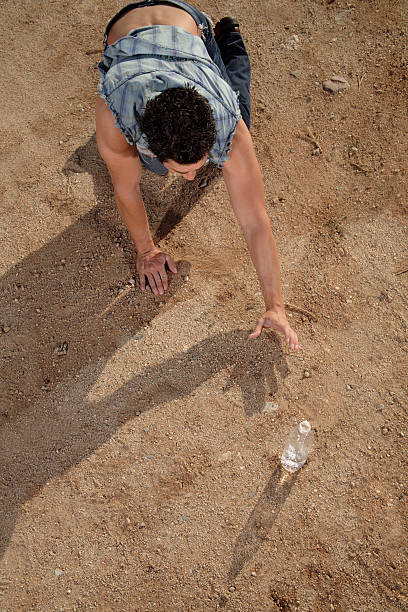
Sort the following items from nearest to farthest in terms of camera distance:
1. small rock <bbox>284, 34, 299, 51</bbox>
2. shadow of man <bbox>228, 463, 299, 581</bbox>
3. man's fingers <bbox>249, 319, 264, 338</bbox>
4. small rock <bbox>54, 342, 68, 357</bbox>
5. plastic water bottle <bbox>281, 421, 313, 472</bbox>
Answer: man's fingers <bbox>249, 319, 264, 338</bbox>
shadow of man <bbox>228, 463, 299, 581</bbox>
plastic water bottle <bbox>281, 421, 313, 472</bbox>
small rock <bbox>54, 342, 68, 357</bbox>
small rock <bbox>284, 34, 299, 51</bbox>

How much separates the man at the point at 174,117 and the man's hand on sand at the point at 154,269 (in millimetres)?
165

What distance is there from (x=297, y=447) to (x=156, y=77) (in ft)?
6.31

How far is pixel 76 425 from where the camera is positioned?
262 centimetres

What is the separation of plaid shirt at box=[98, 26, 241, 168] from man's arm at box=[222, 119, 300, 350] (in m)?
0.23

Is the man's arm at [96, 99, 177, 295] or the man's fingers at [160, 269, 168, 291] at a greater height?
the man's arm at [96, 99, 177, 295]

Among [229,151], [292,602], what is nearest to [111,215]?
[229,151]

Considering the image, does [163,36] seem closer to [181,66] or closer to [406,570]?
[181,66]

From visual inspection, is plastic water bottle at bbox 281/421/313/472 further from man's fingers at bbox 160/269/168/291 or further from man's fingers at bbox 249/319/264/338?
man's fingers at bbox 160/269/168/291

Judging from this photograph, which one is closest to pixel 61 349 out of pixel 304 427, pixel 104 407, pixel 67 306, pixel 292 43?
pixel 67 306

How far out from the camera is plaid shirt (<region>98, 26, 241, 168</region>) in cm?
183

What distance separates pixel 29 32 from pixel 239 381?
3089mm

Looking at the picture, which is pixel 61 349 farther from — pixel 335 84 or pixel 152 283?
pixel 335 84

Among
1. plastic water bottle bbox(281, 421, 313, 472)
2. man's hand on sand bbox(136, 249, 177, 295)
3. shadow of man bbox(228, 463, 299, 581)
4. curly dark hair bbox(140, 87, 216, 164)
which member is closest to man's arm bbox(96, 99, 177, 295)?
man's hand on sand bbox(136, 249, 177, 295)

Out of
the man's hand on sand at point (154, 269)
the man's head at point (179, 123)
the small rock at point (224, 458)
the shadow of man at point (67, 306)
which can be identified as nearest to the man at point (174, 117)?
the man's head at point (179, 123)
